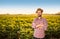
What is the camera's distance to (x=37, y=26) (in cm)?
367

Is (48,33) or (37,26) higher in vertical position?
(37,26)

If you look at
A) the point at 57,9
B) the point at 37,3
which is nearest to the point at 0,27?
the point at 37,3

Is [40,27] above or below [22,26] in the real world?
above

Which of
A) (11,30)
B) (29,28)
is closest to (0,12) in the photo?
(11,30)

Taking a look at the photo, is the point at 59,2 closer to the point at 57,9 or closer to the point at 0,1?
the point at 57,9

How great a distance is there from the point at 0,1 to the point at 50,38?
174 cm

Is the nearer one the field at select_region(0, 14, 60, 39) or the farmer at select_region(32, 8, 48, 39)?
the farmer at select_region(32, 8, 48, 39)

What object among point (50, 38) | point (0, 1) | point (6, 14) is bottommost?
point (50, 38)

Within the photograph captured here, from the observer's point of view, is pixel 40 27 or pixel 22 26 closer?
pixel 40 27

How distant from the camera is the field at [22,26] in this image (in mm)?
5172

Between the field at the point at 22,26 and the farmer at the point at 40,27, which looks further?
the field at the point at 22,26

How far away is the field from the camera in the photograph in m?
5.17

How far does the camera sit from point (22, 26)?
17.2ft

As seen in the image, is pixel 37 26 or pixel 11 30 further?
pixel 11 30
